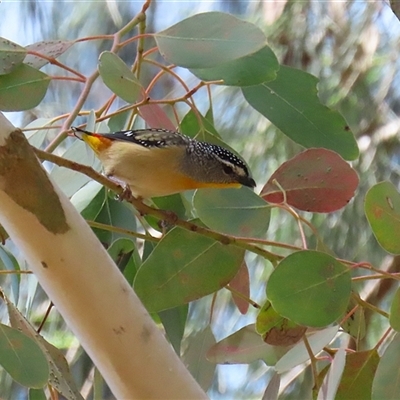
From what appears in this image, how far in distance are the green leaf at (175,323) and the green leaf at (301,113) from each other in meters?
0.30

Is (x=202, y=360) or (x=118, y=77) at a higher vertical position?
(x=118, y=77)

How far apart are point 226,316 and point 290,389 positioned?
26 centimetres

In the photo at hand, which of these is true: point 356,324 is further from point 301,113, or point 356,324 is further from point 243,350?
point 301,113

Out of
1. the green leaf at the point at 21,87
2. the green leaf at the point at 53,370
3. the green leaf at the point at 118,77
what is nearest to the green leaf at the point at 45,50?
the green leaf at the point at 21,87

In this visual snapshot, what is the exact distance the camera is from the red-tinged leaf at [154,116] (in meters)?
0.93

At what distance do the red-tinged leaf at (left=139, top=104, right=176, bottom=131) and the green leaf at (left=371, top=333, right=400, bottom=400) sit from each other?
0.45 metres

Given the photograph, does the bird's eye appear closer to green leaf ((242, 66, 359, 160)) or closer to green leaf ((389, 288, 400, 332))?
green leaf ((242, 66, 359, 160))

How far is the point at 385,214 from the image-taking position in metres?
0.70

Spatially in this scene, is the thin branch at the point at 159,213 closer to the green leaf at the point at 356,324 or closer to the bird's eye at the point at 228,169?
the green leaf at the point at 356,324

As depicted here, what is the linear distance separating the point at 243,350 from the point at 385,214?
0.94 feet

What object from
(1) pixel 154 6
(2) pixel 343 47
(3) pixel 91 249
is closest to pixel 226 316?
(2) pixel 343 47

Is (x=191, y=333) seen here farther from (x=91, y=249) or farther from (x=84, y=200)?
(x=91, y=249)

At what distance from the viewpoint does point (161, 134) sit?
1.07 meters

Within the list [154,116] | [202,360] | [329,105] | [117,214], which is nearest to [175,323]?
[202,360]
